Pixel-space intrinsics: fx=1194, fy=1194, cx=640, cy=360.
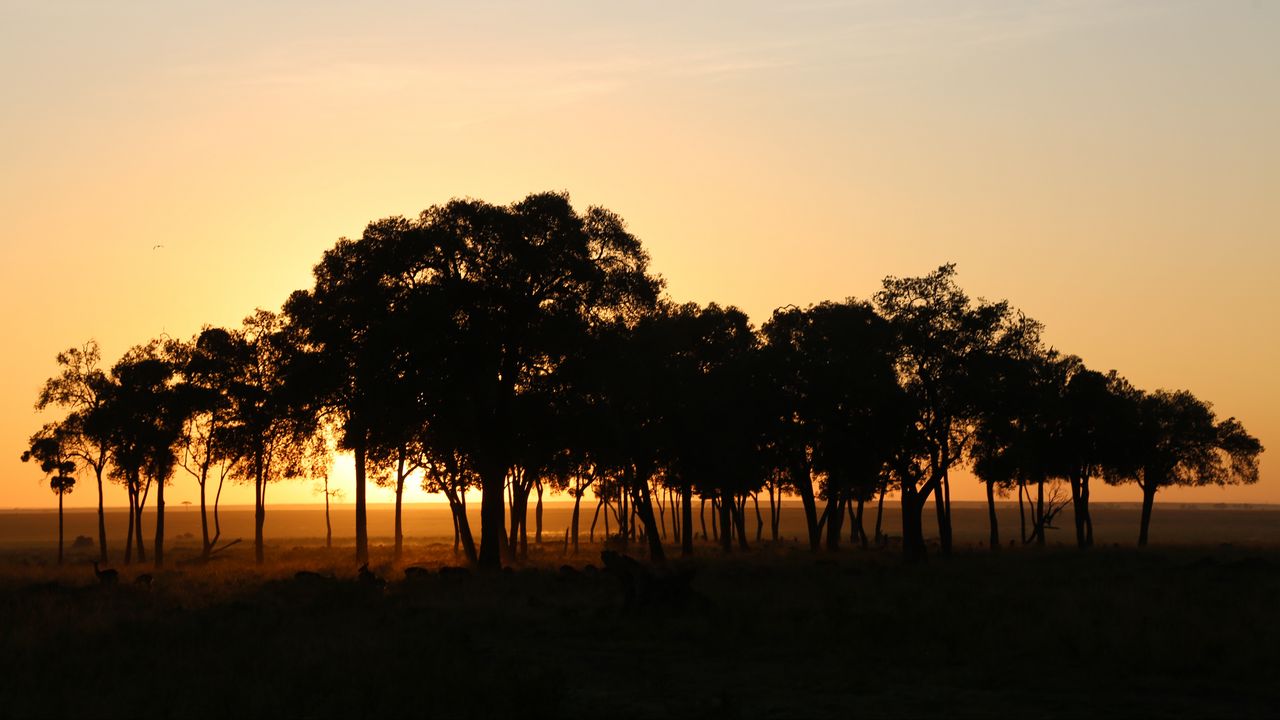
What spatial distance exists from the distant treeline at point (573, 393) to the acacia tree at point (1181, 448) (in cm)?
45

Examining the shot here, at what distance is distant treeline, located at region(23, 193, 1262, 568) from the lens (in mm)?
52062

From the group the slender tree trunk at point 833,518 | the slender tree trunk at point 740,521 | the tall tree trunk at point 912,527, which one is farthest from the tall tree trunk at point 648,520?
the slender tree trunk at point 833,518

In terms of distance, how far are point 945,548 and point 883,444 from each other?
865 cm

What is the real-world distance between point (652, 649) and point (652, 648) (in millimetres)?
173

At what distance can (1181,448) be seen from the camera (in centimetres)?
8756

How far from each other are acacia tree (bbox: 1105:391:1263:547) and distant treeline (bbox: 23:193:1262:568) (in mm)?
447

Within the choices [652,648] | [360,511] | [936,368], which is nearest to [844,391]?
[936,368]

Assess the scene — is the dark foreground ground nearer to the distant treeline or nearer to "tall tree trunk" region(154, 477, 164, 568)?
the distant treeline

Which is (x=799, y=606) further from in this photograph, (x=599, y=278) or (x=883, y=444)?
(x=883, y=444)

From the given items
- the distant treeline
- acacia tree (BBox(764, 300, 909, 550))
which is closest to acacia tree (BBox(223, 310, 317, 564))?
the distant treeline

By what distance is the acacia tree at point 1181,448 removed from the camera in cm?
8488

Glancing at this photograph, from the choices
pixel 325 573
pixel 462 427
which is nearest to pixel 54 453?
pixel 325 573

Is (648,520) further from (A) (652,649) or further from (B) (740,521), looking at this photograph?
(A) (652,649)

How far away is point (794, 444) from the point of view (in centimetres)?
6962
